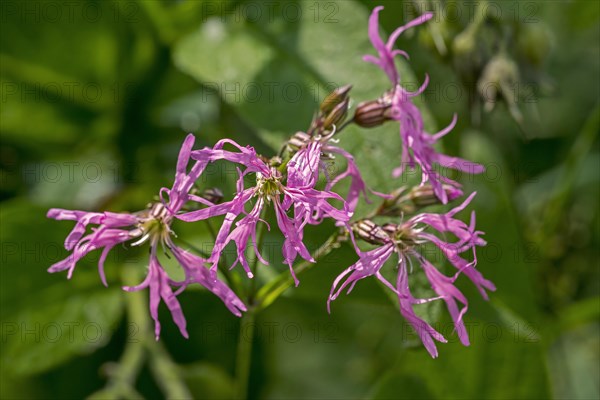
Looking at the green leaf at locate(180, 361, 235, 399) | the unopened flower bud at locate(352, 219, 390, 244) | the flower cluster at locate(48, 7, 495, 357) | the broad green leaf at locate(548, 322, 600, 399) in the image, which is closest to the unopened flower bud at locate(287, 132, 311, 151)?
→ the flower cluster at locate(48, 7, 495, 357)

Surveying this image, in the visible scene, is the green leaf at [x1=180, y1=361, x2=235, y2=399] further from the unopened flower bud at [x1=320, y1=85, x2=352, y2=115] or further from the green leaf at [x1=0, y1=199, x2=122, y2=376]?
the unopened flower bud at [x1=320, y1=85, x2=352, y2=115]

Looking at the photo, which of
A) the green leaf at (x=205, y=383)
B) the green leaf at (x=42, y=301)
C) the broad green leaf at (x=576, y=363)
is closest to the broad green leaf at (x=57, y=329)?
the green leaf at (x=42, y=301)

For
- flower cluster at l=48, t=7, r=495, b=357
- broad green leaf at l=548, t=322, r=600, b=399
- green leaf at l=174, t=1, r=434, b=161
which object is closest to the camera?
flower cluster at l=48, t=7, r=495, b=357

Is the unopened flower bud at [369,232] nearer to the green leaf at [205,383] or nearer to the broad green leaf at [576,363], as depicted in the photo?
the green leaf at [205,383]

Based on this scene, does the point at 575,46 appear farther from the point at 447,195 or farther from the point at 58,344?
the point at 58,344

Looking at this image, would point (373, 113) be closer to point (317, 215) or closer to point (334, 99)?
point (334, 99)

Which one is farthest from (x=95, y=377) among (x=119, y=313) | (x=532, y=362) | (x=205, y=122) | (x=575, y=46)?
(x=575, y=46)
